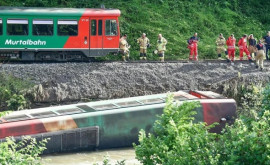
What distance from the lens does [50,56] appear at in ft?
103

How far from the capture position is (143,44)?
33.0 meters

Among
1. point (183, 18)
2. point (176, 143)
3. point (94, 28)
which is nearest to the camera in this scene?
point (176, 143)

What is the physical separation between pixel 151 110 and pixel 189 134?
10390 mm

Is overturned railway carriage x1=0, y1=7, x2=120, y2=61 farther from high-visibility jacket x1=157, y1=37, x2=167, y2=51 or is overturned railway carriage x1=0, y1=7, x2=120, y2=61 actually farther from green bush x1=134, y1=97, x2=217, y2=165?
green bush x1=134, y1=97, x2=217, y2=165

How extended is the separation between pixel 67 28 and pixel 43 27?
45.2 inches

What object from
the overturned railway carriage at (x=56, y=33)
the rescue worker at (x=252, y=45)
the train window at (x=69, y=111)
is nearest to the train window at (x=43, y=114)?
the train window at (x=69, y=111)

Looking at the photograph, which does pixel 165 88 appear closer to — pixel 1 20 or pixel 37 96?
pixel 37 96

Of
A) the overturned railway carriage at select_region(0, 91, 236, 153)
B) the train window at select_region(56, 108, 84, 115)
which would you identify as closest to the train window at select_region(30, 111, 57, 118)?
the overturned railway carriage at select_region(0, 91, 236, 153)

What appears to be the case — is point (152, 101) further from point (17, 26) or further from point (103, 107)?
point (17, 26)

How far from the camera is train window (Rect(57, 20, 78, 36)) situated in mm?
31016

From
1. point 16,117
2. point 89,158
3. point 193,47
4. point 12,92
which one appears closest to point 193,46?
point 193,47

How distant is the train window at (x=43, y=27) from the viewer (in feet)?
101

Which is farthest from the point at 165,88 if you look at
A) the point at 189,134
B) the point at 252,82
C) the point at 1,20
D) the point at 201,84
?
the point at 189,134

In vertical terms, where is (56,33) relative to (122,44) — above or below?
above
